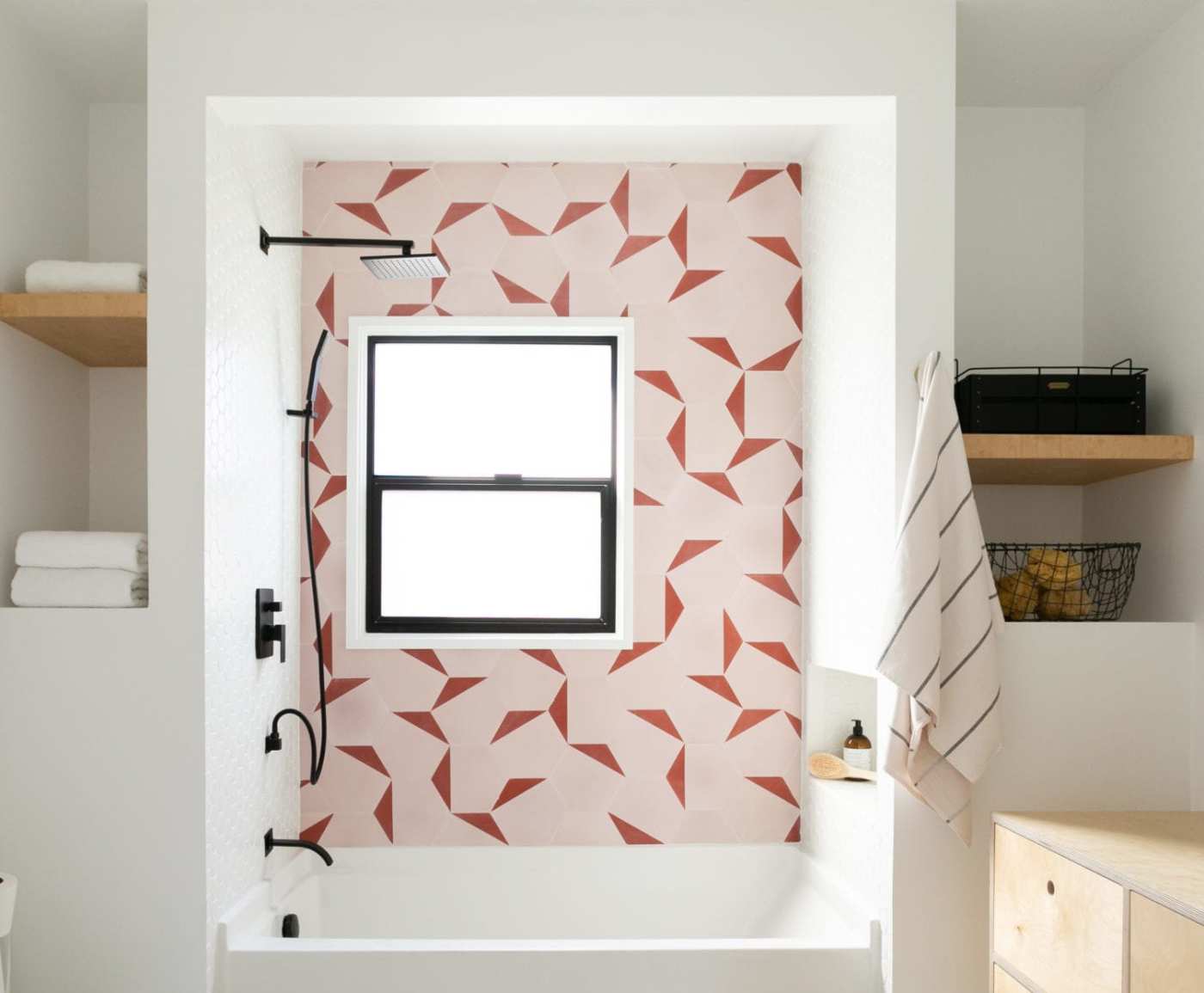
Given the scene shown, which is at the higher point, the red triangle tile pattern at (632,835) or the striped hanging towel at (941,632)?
the striped hanging towel at (941,632)

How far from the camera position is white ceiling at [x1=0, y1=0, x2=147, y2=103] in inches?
102

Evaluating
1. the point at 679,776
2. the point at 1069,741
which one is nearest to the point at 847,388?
the point at 1069,741

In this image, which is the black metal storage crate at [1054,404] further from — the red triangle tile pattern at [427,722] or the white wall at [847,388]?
the red triangle tile pattern at [427,722]

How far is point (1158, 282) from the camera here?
2764mm

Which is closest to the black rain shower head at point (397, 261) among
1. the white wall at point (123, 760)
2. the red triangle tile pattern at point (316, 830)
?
the white wall at point (123, 760)

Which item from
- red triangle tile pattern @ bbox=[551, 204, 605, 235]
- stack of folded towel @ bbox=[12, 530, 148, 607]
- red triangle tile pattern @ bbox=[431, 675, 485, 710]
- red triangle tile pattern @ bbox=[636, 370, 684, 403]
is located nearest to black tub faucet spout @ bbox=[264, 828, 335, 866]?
red triangle tile pattern @ bbox=[431, 675, 485, 710]

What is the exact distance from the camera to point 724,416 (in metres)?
3.42

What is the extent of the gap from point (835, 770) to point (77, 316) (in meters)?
2.27

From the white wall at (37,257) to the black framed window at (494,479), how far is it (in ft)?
2.74

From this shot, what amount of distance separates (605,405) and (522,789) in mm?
1187

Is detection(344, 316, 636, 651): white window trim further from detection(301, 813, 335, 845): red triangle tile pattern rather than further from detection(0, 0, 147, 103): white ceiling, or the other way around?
detection(0, 0, 147, 103): white ceiling

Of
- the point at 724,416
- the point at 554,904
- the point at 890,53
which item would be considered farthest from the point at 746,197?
the point at 554,904

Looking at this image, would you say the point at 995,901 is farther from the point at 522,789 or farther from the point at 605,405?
the point at 605,405

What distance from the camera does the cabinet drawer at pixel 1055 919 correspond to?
1.91m
